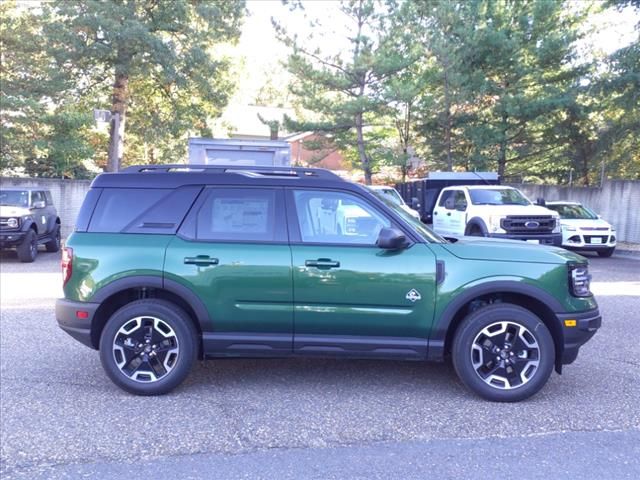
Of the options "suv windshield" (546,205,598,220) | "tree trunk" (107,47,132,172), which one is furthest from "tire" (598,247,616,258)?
"tree trunk" (107,47,132,172)

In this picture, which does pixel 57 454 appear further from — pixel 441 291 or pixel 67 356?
pixel 441 291

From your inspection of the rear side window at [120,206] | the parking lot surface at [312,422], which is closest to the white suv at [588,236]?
the parking lot surface at [312,422]

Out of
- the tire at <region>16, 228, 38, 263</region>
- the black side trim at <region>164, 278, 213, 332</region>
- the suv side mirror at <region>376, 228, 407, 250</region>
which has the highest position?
the suv side mirror at <region>376, 228, 407, 250</region>

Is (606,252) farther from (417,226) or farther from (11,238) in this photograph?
(11,238)

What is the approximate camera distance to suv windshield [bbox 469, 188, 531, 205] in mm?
14281

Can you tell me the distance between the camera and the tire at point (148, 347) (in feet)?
15.9

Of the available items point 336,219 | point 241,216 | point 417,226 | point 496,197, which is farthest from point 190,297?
point 496,197

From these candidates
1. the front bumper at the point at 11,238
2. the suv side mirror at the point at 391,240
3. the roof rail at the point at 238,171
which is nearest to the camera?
the suv side mirror at the point at 391,240

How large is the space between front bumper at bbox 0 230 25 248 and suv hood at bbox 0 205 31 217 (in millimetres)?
387

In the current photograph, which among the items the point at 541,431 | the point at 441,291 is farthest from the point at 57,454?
the point at 541,431

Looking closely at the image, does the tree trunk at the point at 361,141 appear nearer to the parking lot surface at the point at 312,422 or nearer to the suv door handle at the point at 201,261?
the parking lot surface at the point at 312,422

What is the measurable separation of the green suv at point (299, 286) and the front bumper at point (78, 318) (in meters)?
0.01

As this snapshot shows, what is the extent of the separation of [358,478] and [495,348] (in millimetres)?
1801

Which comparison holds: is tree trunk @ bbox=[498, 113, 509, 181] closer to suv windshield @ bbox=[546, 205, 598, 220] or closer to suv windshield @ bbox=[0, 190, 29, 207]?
suv windshield @ bbox=[546, 205, 598, 220]
